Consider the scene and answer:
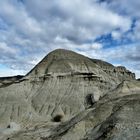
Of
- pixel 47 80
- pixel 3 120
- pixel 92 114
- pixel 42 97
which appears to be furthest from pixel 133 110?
pixel 47 80

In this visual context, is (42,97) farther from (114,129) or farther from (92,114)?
(114,129)

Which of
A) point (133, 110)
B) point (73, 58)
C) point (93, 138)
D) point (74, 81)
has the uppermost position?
point (73, 58)

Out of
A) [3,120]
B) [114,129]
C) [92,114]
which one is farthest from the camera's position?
[3,120]

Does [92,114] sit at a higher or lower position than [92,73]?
lower

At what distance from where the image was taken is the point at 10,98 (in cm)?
8756

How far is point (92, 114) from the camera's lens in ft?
124

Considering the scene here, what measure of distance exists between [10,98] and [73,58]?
20507 millimetres

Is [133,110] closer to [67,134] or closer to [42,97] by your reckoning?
[67,134]

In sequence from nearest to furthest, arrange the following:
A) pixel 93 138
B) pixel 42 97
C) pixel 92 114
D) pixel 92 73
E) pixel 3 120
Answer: pixel 93 138 → pixel 92 114 → pixel 3 120 → pixel 42 97 → pixel 92 73

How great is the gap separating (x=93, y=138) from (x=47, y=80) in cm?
6339

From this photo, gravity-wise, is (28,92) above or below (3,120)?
above

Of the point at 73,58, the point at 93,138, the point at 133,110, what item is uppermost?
the point at 73,58

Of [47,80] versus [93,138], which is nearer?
[93,138]

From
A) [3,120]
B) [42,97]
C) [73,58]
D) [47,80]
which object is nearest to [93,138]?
[3,120]
